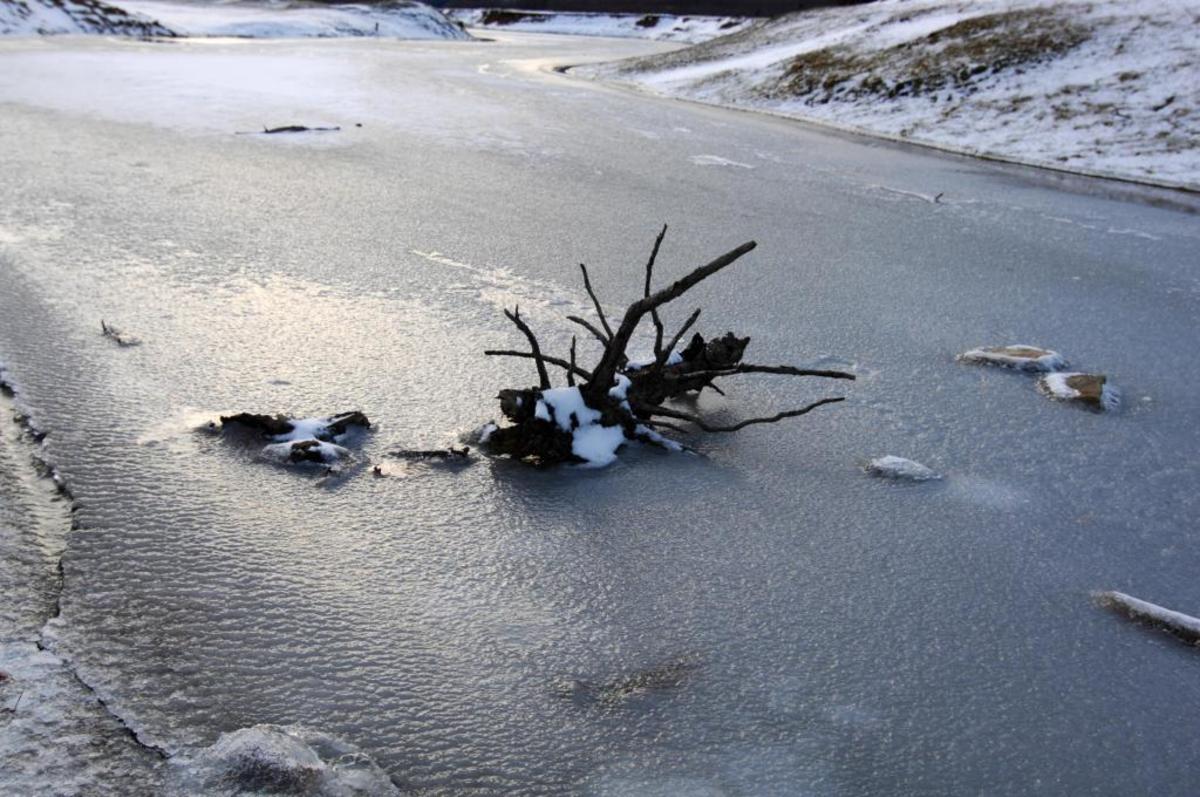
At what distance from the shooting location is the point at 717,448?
9.90 ft

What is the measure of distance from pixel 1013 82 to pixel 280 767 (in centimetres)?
1135

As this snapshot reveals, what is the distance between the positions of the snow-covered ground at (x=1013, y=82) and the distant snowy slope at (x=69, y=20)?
11983 millimetres

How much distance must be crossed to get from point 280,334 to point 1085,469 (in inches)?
102

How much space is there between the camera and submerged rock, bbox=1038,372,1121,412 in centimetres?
351

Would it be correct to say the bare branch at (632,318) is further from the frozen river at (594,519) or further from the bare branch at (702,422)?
the frozen river at (594,519)

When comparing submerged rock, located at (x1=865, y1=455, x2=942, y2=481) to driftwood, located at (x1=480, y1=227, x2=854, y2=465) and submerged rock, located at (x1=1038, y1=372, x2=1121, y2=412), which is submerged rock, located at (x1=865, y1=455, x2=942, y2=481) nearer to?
driftwood, located at (x1=480, y1=227, x2=854, y2=465)

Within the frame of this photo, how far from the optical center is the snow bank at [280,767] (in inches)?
64.0

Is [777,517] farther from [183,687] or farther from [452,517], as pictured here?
[183,687]

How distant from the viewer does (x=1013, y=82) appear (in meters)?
11.1

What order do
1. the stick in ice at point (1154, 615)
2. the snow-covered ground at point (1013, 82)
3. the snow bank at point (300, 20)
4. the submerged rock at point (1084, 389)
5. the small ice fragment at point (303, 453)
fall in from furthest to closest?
the snow bank at point (300, 20) < the snow-covered ground at point (1013, 82) < the submerged rock at point (1084, 389) < the small ice fragment at point (303, 453) < the stick in ice at point (1154, 615)

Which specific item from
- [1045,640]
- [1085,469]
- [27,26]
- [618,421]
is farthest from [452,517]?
[27,26]

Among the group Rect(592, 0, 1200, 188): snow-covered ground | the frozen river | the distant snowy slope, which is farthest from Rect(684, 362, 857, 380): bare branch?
the distant snowy slope

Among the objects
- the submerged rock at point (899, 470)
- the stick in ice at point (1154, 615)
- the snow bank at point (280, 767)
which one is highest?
the submerged rock at point (899, 470)

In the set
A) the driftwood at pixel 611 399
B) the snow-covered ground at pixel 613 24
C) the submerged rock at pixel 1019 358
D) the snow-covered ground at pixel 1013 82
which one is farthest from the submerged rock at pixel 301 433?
the snow-covered ground at pixel 613 24
